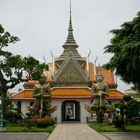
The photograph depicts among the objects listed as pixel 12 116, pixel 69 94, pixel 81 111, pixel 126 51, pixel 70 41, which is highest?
pixel 70 41

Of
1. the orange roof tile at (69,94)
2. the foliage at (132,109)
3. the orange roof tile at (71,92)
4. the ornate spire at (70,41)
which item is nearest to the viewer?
the foliage at (132,109)

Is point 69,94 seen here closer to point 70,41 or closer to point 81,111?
point 81,111

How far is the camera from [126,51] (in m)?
19.0

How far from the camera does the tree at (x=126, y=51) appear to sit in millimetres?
18783

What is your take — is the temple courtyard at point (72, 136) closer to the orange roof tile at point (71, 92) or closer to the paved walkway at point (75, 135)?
the paved walkway at point (75, 135)

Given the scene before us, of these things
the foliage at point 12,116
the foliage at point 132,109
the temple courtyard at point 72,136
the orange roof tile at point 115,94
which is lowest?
the temple courtyard at point 72,136

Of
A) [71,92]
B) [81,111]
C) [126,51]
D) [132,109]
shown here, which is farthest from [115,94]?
[126,51]

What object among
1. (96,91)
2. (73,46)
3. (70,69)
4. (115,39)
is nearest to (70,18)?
(73,46)

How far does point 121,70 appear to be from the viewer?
68.2 ft

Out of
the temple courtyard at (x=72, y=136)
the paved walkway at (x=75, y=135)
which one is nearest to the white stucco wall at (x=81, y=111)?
the paved walkway at (x=75, y=135)

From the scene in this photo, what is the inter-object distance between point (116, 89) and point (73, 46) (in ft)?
36.0

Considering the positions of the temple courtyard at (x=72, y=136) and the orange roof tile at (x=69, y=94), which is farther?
the orange roof tile at (x=69, y=94)

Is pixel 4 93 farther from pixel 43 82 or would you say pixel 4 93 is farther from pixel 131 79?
pixel 131 79

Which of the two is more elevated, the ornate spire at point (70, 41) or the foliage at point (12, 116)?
the ornate spire at point (70, 41)
